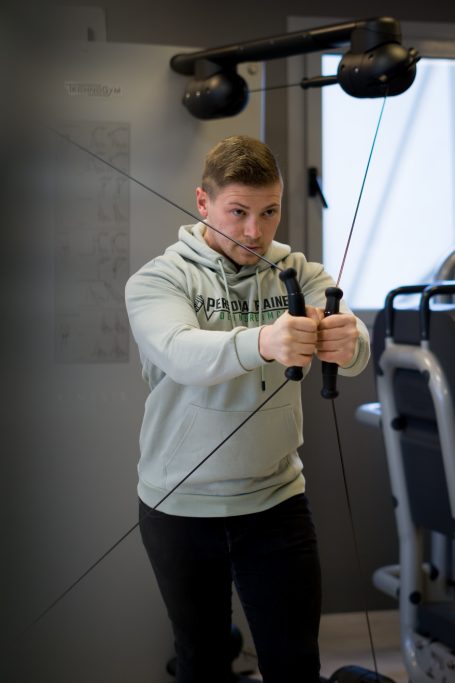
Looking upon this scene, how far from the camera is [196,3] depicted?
2033mm

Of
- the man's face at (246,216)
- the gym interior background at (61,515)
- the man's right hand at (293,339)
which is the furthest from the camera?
the gym interior background at (61,515)

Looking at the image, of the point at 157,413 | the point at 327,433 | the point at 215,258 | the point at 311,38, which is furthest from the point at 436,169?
the point at 157,413

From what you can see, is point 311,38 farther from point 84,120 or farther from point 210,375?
point 210,375

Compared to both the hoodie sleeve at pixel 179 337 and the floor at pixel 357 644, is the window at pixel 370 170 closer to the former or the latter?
the hoodie sleeve at pixel 179 337

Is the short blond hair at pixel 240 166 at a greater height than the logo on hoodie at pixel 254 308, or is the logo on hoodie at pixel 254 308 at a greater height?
the short blond hair at pixel 240 166

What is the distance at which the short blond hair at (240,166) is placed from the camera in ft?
3.14

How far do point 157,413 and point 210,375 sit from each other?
17 cm

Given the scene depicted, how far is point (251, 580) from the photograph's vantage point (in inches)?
40.8

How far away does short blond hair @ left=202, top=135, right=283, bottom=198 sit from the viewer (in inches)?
37.7

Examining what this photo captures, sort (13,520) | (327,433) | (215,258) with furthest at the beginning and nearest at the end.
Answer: (327,433), (13,520), (215,258)

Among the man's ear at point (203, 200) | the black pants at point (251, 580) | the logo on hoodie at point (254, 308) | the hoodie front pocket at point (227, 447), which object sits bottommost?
the black pants at point (251, 580)

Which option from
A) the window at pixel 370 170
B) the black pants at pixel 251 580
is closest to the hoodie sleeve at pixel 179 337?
the black pants at pixel 251 580

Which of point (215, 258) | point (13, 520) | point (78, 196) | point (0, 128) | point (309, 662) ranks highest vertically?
point (0, 128)

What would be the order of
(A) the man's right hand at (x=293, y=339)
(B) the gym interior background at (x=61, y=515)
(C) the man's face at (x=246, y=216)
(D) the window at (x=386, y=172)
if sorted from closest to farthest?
(A) the man's right hand at (x=293, y=339)
(C) the man's face at (x=246, y=216)
(B) the gym interior background at (x=61, y=515)
(D) the window at (x=386, y=172)
